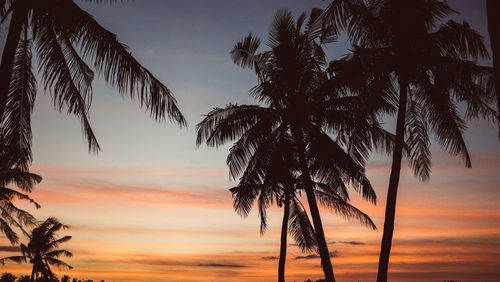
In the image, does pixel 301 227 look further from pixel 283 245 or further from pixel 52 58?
pixel 52 58

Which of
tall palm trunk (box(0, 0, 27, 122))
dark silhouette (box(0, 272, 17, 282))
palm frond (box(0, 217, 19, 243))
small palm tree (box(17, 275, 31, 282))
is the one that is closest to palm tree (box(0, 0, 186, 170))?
tall palm trunk (box(0, 0, 27, 122))

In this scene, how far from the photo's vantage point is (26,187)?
20.5 meters

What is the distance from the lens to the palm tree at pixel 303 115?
14930 mm

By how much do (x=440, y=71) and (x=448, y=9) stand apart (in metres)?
1.98

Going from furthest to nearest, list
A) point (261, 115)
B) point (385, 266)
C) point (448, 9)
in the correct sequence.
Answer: point (261, 115) → point (448, 9) → point (385, 266)

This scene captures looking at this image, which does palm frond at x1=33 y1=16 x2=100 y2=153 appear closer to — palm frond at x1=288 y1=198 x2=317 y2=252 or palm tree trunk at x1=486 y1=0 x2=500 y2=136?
palm tree trunk at x1=486 y1=0 x2=500 y2=136

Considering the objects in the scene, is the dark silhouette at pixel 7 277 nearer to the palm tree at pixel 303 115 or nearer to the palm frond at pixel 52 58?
the palm tree at pixel 303 115

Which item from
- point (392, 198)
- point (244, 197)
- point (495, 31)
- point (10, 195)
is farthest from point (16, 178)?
point (495, 31)

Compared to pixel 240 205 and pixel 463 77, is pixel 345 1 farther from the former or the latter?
pixel 240 205

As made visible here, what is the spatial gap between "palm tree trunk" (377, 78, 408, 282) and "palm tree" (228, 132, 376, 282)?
3.35m

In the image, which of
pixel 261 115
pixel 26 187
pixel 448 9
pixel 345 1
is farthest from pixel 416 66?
pixel 26 187

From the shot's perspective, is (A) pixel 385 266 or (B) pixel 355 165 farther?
(B) pixel 355 165

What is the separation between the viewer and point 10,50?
24.8 feet

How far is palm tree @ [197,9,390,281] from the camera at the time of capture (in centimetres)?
1493
